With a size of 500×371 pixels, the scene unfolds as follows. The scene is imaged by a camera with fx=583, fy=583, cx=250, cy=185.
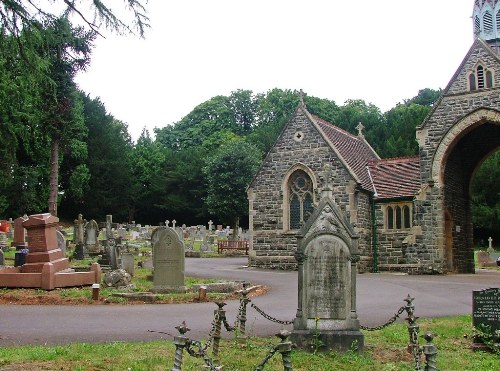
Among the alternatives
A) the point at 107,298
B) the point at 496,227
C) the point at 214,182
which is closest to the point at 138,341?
the point at 107,298

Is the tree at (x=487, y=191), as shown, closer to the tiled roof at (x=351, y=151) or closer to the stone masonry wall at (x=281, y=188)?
the tiled roof at (x=351, y=151)

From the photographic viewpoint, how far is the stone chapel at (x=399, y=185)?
25.2 metres

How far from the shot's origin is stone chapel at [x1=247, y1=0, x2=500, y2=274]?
25.2 m

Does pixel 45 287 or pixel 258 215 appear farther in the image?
pixel 258 215

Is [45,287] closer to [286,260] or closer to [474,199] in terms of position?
[286,260]

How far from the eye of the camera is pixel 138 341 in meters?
9.48

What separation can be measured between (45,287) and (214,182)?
32185mm

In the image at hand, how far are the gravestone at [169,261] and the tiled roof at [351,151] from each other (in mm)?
12506

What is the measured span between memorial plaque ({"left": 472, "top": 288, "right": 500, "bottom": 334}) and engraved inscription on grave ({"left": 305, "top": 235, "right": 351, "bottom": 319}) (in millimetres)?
2222

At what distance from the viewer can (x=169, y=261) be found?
16359 millimetres

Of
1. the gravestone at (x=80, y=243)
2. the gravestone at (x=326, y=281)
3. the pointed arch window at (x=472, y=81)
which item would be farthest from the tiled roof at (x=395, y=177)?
the gravestone at (x=326, y=281)

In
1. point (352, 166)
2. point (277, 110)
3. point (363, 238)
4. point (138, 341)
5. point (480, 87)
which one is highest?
point (277, 110)

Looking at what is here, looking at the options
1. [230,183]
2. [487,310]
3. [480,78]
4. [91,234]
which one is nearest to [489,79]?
[480,78]

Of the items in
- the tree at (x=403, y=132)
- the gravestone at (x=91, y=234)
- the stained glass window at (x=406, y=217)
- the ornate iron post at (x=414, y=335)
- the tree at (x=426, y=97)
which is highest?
the tree at (x=426, y=97)
